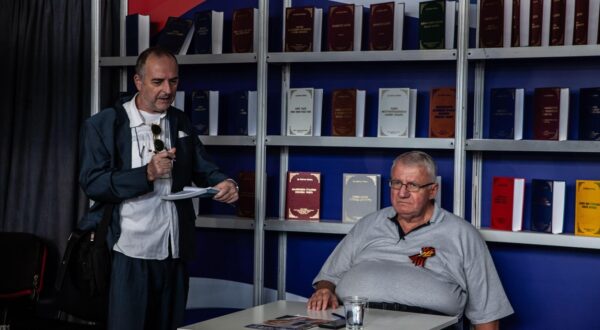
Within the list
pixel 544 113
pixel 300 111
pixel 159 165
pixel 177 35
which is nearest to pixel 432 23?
pixel 544 113

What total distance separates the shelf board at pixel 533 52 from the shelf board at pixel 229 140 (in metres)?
1.24

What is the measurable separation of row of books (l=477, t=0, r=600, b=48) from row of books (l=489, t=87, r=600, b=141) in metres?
0.23

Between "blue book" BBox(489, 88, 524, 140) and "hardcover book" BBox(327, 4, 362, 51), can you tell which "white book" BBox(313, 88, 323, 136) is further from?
"blue book" BBox(489, 88, 524, 140)

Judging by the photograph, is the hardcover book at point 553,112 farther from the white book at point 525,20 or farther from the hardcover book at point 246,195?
the hardcover book at point 246,195

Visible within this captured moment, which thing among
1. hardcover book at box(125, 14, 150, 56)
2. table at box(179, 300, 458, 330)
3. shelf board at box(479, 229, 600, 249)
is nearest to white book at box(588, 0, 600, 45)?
shelf board at box(479, 229, 600, 249)

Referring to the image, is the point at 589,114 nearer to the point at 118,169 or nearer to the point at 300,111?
the point at 300,111

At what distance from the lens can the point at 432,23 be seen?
425cm

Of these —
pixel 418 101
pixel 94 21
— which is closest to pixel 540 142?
pixel 418 101

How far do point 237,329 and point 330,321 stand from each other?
33 cm

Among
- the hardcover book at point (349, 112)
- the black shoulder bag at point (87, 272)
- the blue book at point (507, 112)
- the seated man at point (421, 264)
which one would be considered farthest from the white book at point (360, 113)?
the black shoulder bag at point (87, 272)

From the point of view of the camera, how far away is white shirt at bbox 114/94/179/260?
3564 mm

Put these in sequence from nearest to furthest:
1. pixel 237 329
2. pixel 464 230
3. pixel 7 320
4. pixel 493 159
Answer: pixel 237 329 → pixel 464 230 → pixel 493 159 → pixel 7 320

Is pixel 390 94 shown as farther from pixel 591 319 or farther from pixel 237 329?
pixel 237 329

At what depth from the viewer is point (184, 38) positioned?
4.87 metres
